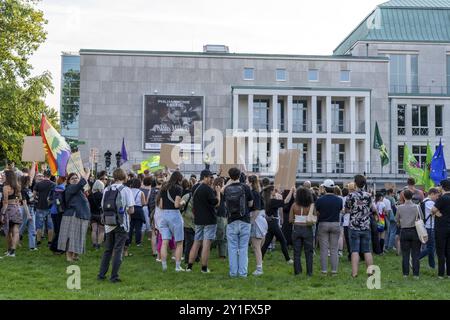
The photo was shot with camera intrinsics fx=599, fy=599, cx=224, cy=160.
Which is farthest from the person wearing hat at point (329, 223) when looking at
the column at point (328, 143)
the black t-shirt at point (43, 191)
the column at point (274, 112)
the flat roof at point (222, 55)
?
the flat roof at point (222, 55)

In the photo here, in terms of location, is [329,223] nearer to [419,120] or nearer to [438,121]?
[419,120]

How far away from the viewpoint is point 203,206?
12.1m

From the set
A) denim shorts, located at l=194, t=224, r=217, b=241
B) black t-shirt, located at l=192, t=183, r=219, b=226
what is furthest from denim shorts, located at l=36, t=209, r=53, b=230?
black t-shirt, located at l=192, t=183, r=219, b=226

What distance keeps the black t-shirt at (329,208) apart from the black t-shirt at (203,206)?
216cm

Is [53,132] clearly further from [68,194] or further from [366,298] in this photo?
[366,298]

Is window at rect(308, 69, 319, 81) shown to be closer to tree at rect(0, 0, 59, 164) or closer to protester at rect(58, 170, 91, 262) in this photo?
tree at rect(0, 0, 59, 164)

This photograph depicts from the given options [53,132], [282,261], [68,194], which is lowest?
[282,261]

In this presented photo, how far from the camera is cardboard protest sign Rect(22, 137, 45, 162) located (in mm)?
16609

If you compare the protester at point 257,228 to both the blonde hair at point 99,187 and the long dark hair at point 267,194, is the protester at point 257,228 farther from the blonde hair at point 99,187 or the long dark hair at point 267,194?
the blonde hair at point 99,187

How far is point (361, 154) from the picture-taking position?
53.4m

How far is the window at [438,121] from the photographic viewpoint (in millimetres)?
54791

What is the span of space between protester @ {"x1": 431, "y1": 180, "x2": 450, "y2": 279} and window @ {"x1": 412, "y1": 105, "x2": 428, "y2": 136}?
44154 mm
